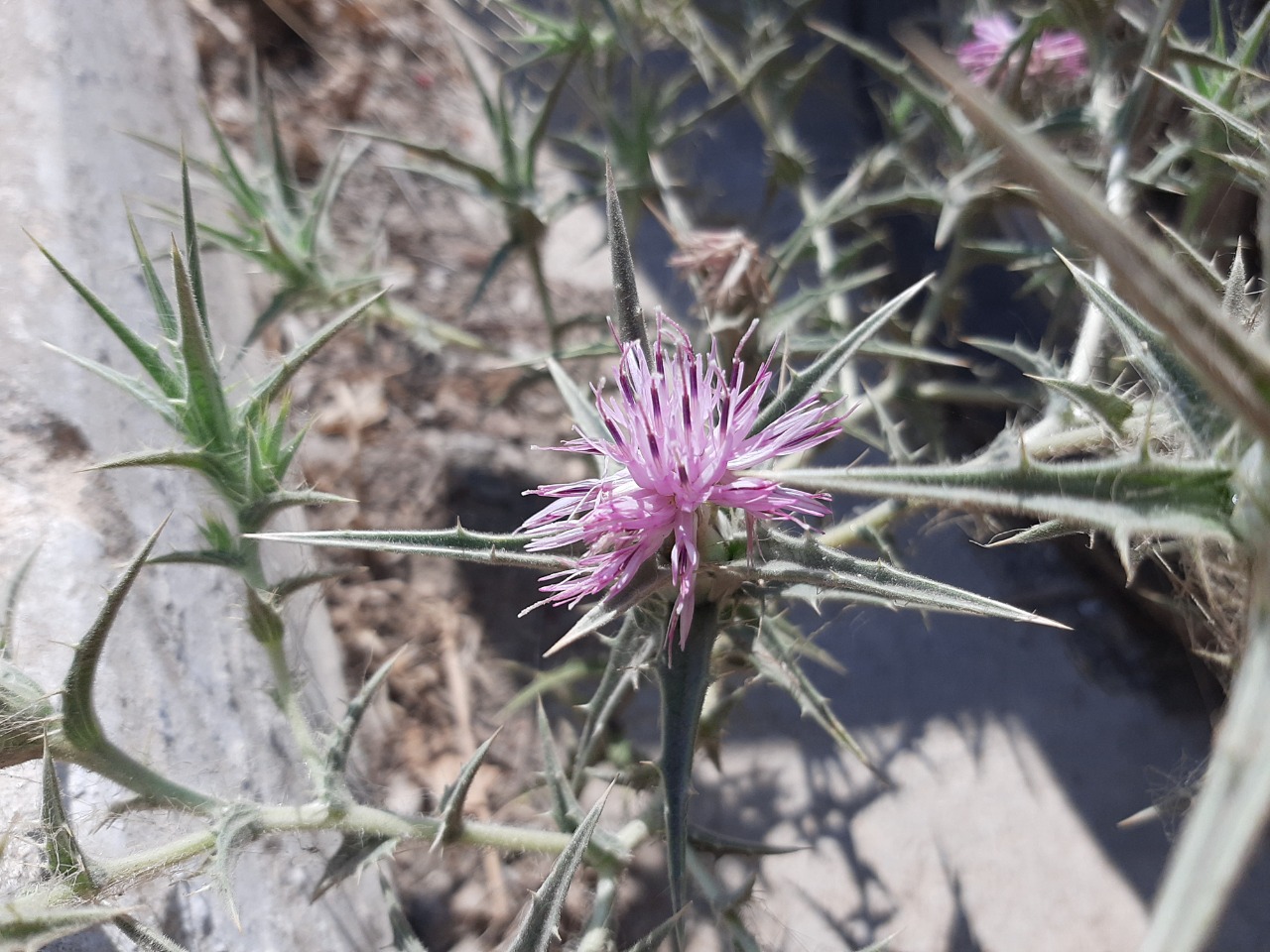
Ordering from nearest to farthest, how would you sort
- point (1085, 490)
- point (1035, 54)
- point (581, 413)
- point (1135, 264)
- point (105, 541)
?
point (1135, 264) → point (1085, 490) → point (581, 413) → point (105, 541) → point (1035, 54)

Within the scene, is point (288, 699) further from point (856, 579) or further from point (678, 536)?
point (856, 579)

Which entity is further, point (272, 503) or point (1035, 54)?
point (1035, 54)

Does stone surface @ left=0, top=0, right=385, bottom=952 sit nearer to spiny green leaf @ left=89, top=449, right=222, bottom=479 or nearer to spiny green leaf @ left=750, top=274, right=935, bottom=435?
spiny green leaf @ left=89, top=449, right=222, bottom=479

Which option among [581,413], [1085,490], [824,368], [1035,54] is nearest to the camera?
[1085,490]

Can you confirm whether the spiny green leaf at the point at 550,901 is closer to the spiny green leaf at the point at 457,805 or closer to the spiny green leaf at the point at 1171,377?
the spiny green leaf at the point at 457,805

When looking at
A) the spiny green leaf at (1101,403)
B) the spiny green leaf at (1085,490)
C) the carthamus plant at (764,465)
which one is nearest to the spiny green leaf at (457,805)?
the carthamus plant at (764,465)

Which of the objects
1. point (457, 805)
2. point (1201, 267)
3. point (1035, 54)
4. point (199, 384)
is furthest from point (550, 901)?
point (1035, 54)
